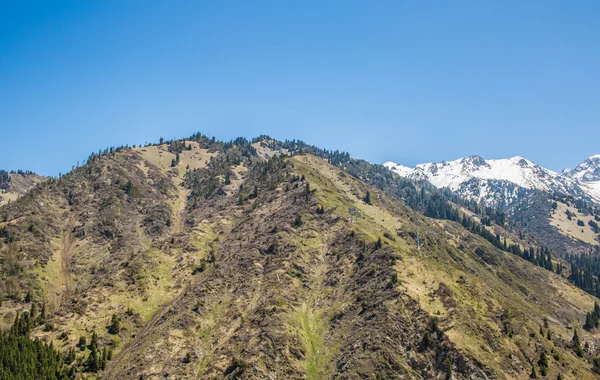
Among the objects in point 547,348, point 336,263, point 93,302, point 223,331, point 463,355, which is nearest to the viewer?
point 463,355

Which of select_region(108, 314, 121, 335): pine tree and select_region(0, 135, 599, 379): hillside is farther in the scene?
select_region(108, 314, 121, 335): pine tree

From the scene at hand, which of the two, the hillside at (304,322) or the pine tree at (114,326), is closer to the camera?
the hillside at (304,322)

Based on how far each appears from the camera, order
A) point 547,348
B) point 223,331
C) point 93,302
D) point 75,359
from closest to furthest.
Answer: point 547,348 < point 75,359 < point 223,331 < point 93,302

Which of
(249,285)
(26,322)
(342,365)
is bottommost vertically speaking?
Answer: (342,365)

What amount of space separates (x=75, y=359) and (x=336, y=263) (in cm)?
9931

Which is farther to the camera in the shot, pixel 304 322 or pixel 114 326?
pixel 114 326

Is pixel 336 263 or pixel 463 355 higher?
pixel 336 263

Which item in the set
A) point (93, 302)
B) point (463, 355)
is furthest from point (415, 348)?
point (93, 302)

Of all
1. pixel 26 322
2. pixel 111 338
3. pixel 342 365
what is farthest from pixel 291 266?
pixel 26 322

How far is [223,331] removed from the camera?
15250cm

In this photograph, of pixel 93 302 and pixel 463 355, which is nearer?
pixel 463 355

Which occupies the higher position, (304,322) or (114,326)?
(304,322)

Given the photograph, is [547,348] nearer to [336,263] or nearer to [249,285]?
[336,263]

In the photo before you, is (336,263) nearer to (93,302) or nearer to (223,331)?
(223,331)
